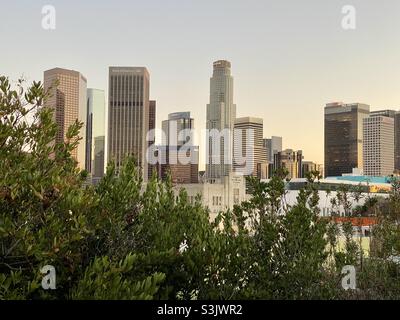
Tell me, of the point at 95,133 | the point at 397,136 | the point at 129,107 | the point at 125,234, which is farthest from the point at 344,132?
the point at 125,234

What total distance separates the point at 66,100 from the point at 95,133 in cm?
136

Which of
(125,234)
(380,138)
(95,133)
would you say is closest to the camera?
(125,234)

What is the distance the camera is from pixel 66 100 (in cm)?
516

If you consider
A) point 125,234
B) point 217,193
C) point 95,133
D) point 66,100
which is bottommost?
point 217,193

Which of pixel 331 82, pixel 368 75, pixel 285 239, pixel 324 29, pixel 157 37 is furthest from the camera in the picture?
pixel 331 82

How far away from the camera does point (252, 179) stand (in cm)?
499

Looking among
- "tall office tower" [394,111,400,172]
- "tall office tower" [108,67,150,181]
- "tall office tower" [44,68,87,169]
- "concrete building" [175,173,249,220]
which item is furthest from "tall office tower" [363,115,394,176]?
"tall office tower" [44,68,87,169]

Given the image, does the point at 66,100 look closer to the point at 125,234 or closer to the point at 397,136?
the point at 125,234

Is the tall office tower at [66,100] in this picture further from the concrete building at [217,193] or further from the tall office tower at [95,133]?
the concrete building at [217,193]

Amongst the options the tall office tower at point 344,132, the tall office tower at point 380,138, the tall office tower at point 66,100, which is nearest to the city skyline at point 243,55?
the tall office tower at point 66,100

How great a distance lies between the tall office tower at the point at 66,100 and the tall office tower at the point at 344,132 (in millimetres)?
11495

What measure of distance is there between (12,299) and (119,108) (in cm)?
940
